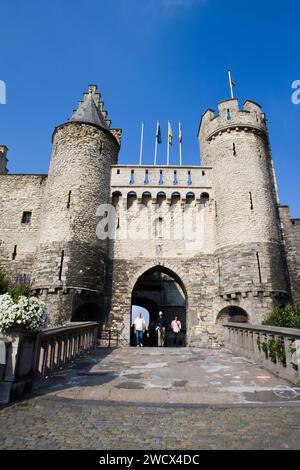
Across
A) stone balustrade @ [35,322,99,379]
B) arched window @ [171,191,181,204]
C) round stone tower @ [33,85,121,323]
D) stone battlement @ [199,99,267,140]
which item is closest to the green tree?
round stone tower @ [33,85,121,323]

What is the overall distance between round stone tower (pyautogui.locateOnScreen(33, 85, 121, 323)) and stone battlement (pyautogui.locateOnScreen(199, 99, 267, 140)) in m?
5.75

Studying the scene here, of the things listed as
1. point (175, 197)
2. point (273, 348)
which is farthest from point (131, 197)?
point (273, 348)

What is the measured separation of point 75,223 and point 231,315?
8479 millimetres

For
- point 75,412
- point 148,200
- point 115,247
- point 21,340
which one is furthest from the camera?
point 148,200

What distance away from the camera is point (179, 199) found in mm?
14930

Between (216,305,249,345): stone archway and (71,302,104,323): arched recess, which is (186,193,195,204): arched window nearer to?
(216,305,249,345): stone archway

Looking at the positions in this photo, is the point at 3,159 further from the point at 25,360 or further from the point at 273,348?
the point at 273,348

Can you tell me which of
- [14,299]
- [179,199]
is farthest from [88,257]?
[14,299]

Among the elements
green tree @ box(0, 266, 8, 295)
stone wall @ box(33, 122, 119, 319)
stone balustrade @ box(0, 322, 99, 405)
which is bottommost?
stone balustrade @ box(0, 322, 99, 405)

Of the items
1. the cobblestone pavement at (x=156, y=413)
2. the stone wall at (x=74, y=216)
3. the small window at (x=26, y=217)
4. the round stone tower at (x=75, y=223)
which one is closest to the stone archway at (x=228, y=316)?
the round stone tower at (x=75, y=223)

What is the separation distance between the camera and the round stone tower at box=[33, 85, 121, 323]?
463 inches

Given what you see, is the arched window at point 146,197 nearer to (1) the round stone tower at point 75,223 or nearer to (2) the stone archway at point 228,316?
(1) the round stone tower at point 75,223
